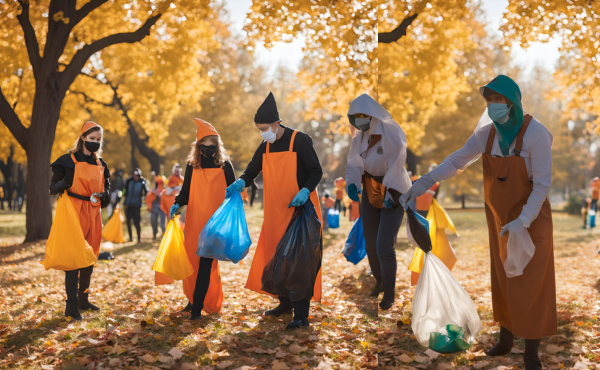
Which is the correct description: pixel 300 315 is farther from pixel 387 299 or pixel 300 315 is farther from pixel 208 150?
pixel 208 150

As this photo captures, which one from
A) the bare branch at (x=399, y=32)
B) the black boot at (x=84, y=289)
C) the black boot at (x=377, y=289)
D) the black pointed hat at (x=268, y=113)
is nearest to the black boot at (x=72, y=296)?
the black boot at (x=84, y=289)

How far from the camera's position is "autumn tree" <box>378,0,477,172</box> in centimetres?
972

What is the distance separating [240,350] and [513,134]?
8.12ft

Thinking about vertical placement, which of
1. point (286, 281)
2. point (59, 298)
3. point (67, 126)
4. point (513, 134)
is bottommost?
point (59, 298)

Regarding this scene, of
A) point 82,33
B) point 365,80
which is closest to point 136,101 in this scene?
point 82,33

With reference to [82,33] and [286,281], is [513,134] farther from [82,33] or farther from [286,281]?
[82,33]

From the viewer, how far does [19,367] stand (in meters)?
3.20

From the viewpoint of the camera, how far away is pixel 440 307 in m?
3.28

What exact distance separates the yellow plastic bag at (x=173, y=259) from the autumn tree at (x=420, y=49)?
7.03 meters

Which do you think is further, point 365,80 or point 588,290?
point 365,80

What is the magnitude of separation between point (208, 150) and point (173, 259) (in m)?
1.07

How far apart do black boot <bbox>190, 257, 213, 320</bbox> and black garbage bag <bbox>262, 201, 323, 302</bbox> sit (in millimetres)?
652

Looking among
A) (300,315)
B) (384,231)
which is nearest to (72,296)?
(300,315)

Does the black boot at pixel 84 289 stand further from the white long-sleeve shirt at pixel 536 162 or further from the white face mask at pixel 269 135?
the white long-sleeve shirt at pixel 536 162
